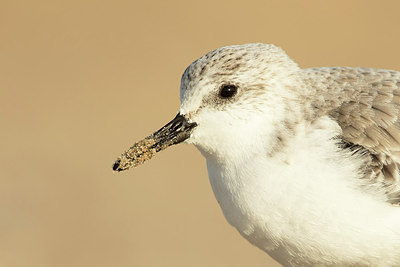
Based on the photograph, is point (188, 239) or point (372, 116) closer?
point (372, 116)

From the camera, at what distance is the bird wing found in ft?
15.6

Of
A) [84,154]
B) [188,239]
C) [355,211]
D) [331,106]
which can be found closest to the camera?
[355,211]

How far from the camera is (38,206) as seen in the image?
1081 centimetres

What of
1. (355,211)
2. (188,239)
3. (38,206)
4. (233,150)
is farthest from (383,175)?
(38,206)

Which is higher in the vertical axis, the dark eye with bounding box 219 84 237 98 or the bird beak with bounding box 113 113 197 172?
the dark eye with bounding box 219 84 237 98

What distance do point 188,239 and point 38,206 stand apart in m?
2.42

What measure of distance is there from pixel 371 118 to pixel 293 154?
66 centimetres

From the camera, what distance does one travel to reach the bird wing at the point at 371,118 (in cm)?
476

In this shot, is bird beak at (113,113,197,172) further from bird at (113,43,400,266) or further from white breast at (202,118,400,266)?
white breast at (202,118,400,266)

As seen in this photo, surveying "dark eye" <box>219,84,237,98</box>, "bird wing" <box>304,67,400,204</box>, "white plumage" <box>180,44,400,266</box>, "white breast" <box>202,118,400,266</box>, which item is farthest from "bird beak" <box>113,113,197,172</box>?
"bird wing" <box>304,67,400,204</box>

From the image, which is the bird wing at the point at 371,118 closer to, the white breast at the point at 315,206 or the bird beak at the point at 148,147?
the white breast at the point at 315,206

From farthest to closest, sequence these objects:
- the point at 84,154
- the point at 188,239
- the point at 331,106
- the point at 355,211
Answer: the point at 84,154 → the point at 188,239 → the point at 331,106 → the point at 355,211

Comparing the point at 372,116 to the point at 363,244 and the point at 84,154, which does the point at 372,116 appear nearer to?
the point at 363,244

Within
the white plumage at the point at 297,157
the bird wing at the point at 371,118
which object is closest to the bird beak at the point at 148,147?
the white plumage at the point at 297,157
